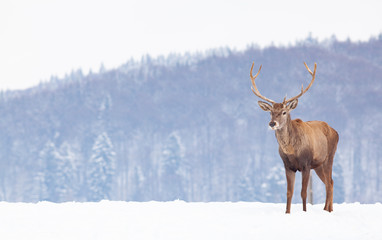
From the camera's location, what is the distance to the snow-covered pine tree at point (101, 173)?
105m

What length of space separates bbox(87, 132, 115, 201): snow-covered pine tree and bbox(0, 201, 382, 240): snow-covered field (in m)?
90.0

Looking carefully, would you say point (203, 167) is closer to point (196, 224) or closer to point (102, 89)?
point (102, 89)

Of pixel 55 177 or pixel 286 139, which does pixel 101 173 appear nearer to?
pixel 55 177

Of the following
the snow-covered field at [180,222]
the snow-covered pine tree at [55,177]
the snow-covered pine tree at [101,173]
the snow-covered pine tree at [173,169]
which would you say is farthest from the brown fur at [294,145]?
the snow-covered pine tree at [173,169]

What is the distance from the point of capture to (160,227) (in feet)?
39.5

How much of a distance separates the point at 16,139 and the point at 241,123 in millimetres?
48319

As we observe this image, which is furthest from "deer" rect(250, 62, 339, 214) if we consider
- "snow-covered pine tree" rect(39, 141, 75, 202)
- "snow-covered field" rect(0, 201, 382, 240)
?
"snow-covered pine tree" rect(39, 141, 75, 202)

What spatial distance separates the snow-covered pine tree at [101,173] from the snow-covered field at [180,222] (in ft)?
295

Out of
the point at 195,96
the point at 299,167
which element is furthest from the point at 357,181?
the point at 299,167

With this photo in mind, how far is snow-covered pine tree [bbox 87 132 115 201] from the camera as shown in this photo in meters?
105

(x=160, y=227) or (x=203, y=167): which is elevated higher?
(x=160, y=227)

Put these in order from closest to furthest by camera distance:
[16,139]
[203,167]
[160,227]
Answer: [160,227], [203,167], [16,139]

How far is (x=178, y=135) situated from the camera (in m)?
163

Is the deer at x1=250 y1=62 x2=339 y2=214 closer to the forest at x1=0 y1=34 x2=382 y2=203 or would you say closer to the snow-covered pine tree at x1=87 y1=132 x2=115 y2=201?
the forest at x1=0 y1=34 x2=382 y2=203
